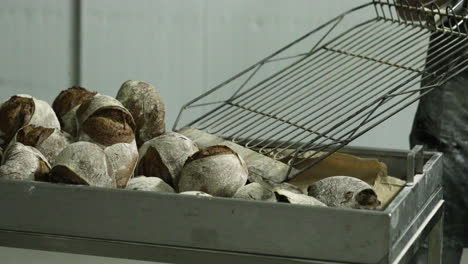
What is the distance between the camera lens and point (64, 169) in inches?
36.2

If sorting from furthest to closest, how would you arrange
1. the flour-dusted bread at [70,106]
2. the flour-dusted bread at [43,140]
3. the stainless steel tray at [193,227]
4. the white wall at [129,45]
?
the white wall at [129,45], the flour-dusted bread at [70,106], the flour-dusted bread at [43,140], the stainless steel tray at [193,227]

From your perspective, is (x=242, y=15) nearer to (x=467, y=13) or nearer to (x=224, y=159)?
(x=467, y=13)

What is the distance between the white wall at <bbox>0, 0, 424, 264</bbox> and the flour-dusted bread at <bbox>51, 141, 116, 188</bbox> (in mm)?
2060

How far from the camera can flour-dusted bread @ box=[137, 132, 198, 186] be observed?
1050 millimetres

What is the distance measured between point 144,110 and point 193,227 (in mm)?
362

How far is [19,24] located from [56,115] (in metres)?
2.12

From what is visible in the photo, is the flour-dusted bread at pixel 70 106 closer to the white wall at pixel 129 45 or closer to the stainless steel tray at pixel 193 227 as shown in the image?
the stainless steel tray at pixel 193 227

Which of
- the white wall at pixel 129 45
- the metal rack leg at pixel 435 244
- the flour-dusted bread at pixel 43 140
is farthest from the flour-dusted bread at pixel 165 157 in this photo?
the white wall at pixel 129 45

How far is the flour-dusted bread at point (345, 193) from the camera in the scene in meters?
0.94

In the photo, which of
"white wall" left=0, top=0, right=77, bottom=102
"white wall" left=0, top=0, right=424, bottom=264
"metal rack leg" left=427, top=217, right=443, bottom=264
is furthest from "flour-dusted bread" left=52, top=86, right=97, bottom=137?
"white wall" left=0, top=0, right=77, bottom=102

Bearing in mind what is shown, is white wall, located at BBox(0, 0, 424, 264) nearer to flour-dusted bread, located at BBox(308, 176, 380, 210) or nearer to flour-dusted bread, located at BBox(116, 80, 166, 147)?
flour-dusted bread, located at BBox(116, 80, 166, 147)

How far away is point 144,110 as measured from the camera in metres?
1.17

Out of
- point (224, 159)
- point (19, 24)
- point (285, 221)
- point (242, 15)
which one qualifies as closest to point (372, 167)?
point (224, 159)

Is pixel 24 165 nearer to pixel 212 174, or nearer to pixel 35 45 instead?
pixel 212 174
